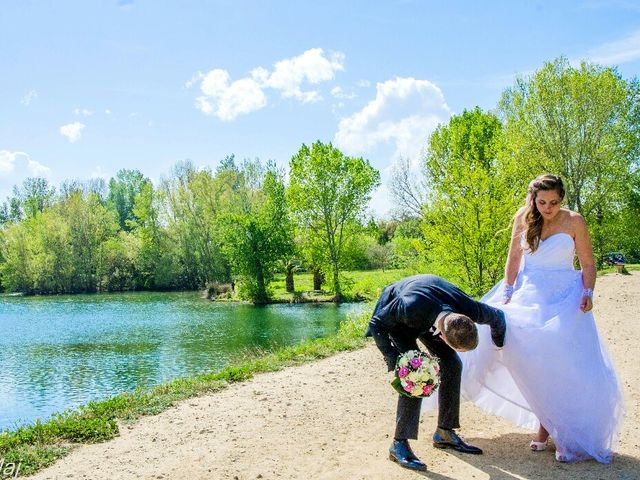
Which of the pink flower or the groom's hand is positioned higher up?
the groom's hand

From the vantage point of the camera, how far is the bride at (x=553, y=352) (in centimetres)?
518

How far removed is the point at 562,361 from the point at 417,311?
4.96ft

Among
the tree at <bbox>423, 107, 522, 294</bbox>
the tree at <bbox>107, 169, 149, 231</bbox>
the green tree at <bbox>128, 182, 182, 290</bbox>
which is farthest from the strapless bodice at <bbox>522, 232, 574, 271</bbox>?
the tree at <bbox>107, 169, 149, 231</bbox>

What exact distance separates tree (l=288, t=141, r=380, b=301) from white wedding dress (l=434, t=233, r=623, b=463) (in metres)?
37.1

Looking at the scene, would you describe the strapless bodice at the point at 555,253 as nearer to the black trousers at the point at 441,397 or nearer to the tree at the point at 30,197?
the black trousers at the point at 441,397

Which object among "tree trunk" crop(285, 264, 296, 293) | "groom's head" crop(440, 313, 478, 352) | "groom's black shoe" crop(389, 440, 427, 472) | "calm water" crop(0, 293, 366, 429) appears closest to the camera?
"groom's head" crop(440, 313, 478, 352)

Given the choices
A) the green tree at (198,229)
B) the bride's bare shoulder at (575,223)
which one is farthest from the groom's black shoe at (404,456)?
the green tree at (198,229)

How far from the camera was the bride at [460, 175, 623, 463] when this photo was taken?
5176 mm

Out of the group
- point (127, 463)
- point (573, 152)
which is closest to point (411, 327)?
point (127, 463)

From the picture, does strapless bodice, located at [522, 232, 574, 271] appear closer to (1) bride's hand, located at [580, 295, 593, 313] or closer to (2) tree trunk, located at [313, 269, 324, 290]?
(1) bride's hand, located at [580, 295, 593, 313]

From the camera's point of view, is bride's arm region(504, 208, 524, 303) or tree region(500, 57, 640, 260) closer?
bride's arm region(504, 208, 524, 303)

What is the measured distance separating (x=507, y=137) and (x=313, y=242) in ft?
62.9

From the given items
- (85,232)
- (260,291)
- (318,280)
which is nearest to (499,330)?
(260,291)

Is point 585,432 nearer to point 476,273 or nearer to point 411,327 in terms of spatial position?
point 411,327
